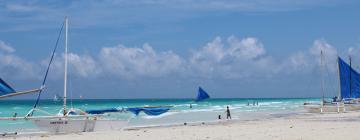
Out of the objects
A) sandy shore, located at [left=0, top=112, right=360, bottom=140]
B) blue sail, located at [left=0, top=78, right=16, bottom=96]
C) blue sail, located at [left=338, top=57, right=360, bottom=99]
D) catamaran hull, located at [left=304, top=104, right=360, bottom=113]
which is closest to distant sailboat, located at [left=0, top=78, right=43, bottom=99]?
blue sail, located at [left=0, top=78, right=16, bottom=96]

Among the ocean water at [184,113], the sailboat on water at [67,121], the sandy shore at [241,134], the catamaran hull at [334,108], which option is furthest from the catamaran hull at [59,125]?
the catamaran hull at [334,108]

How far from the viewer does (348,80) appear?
5228cm

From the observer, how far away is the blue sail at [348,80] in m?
51.8

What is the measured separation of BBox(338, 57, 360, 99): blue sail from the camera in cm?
5180

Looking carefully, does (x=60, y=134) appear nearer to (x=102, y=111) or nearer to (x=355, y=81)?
(x=102, y=111)

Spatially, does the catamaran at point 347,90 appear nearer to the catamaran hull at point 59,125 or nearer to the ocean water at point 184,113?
the ocean water at point 184,113

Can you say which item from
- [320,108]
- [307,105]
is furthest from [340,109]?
[307,105]

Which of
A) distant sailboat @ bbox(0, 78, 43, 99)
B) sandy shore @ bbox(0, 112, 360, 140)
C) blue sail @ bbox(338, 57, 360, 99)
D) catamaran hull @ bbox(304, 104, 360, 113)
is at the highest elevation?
blue sail @ bbox(338, 57, 360, 99)

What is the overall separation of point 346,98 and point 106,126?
31.2 metres

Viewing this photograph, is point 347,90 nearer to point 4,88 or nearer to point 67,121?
point 67,121

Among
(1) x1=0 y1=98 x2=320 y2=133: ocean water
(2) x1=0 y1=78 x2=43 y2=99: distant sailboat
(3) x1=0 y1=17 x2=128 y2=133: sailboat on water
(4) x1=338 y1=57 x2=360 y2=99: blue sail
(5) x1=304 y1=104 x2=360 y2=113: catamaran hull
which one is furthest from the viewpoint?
(4) x1=338 y1=57 x2=360 y2=99: blue sail

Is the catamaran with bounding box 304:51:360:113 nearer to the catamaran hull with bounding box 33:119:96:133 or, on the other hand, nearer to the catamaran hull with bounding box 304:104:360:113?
the catamaran hull with bounding box 304:104:360:113

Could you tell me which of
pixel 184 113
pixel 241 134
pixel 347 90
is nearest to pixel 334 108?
pixel 347 90

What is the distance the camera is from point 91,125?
27422 mm
